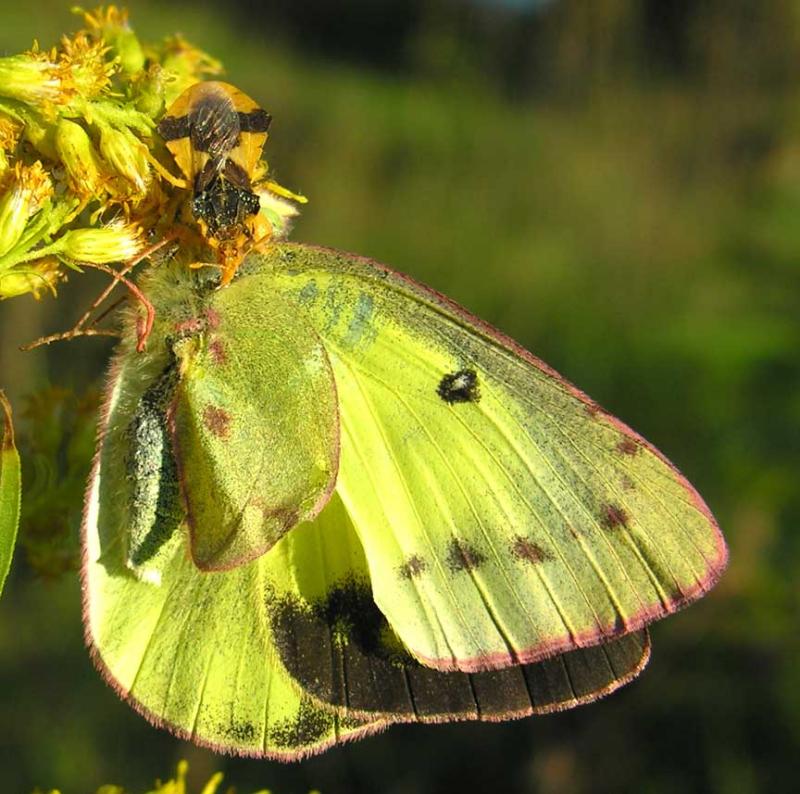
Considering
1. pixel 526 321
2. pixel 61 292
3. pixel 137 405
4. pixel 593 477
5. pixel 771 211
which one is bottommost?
pixel 61 292

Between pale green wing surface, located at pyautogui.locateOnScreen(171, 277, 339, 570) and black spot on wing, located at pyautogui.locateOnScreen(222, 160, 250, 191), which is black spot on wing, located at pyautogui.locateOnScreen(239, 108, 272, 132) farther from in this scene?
pale green wing surface, located at pyautogui.locateOnScreen(171, 277, 339, 570)

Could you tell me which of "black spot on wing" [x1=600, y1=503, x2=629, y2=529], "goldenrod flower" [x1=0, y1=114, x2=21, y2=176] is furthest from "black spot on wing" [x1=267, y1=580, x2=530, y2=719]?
"goldenrod flower" [x1=0, y1=114, x2=21, y2=176]

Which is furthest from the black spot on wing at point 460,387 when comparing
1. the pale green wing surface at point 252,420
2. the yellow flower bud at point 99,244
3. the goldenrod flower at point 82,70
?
the goldenrod flower at point 82,70

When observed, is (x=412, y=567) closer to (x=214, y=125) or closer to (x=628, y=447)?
(x=628, y=447)

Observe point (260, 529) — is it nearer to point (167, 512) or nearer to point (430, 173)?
point (167, 512)

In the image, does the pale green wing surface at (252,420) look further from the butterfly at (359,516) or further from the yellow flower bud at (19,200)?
the yellow flower bud at (19,200)

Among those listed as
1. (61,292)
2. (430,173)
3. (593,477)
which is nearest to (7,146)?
(593,477)

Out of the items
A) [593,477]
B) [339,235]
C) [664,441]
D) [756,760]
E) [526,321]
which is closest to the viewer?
[593,477]
